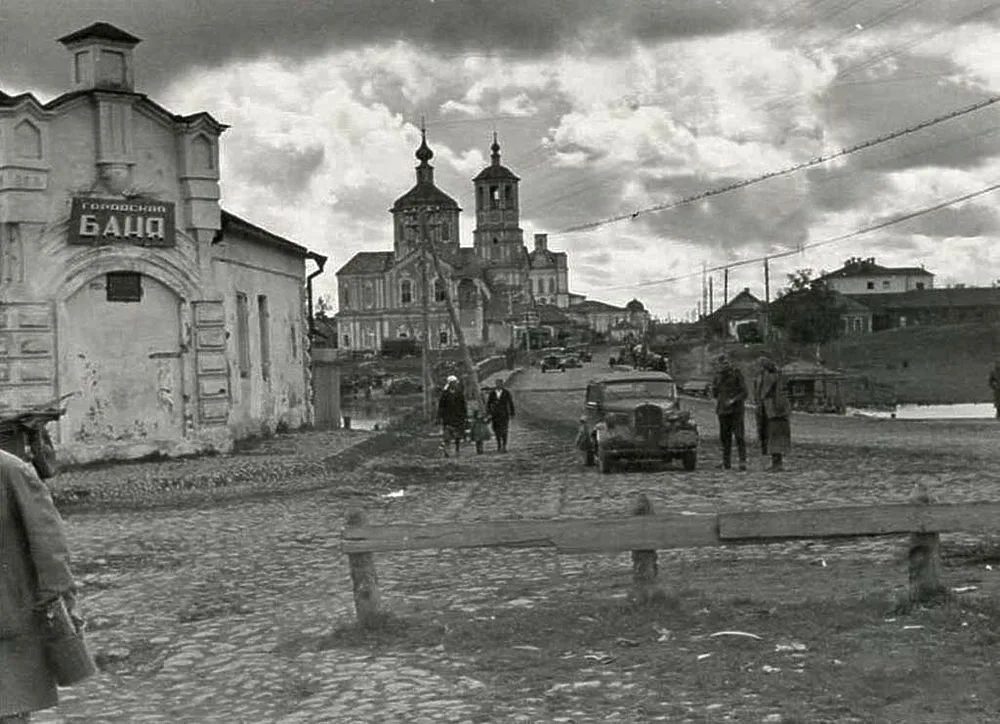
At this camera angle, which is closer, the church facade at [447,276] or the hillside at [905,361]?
the hillside at [905,361]

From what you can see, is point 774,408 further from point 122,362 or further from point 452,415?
point 122,362

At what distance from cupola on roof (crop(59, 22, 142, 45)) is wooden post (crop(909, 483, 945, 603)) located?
64.0 ft

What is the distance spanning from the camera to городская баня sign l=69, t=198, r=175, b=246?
882 inches

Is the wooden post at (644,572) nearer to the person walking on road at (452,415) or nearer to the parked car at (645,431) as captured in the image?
the parked car at (645,431)

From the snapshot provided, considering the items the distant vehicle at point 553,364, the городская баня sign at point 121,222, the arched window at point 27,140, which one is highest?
the arched window at point 27,140

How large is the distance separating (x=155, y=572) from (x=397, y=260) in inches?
4793

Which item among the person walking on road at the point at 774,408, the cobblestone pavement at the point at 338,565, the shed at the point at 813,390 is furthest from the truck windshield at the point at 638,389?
the shed at the point at 813,390

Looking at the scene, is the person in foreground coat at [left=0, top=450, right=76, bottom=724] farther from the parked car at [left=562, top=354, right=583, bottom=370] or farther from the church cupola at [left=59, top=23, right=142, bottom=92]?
the parked car at [left=562, top=354, right=583, bottom=370]

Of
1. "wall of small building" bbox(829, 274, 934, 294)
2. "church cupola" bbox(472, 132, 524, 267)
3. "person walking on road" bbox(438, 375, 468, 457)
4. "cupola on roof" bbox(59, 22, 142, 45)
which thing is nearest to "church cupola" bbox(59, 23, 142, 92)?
"cupola on roof" bbox(59, 22, 142, 45)

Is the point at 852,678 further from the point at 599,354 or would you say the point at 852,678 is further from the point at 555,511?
the point at 599,354

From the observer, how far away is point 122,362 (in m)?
23.3

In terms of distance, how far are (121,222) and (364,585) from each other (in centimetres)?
1564

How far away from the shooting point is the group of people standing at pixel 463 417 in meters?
28.0

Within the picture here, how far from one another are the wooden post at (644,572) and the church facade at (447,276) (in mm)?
109199
